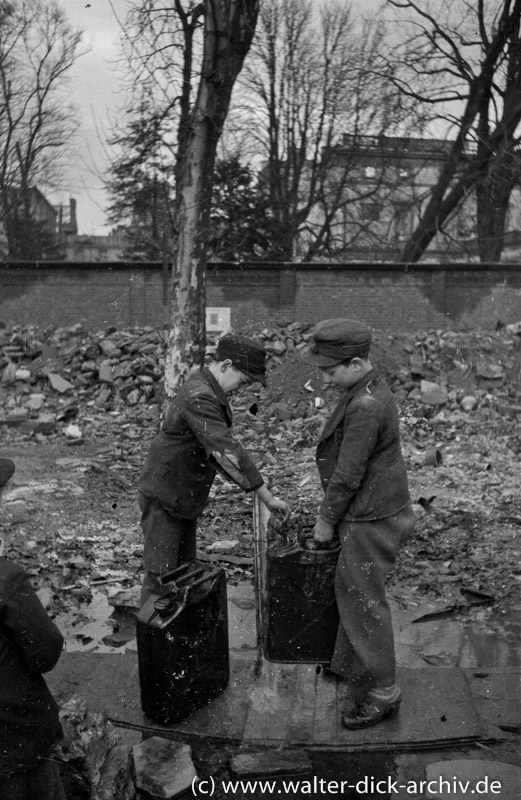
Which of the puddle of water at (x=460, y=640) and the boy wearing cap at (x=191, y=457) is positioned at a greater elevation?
the boy wearing cap at (x=191, y=457)

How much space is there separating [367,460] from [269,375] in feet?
40.2

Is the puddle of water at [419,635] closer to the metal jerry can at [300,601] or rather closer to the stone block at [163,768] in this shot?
the metal jerry can at [300,601]

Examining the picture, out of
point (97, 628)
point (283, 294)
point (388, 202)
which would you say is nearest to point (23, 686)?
point (97, 628)

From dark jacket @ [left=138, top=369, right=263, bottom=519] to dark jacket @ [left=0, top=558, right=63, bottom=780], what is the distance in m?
1.62

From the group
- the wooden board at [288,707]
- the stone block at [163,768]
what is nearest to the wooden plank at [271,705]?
the wooden board at [288,707]

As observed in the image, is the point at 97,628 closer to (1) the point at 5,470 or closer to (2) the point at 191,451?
(2) the point at 191,451

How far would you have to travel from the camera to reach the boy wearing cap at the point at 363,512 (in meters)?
3.85

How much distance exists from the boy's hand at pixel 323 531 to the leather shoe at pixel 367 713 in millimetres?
841

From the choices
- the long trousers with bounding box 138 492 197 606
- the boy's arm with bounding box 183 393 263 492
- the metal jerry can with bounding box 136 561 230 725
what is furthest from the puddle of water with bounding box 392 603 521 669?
the boy's arm with bounding box 183 393 263 492

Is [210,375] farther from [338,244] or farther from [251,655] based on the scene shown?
[338,244]

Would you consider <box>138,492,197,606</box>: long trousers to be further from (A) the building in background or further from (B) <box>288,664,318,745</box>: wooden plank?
(A) the building in background

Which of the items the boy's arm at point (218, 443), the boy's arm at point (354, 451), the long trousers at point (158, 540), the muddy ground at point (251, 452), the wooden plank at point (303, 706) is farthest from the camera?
the muddy ground at point (251, 452)

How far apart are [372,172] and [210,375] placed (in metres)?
24.1

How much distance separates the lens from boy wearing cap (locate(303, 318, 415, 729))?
12.6 feet
